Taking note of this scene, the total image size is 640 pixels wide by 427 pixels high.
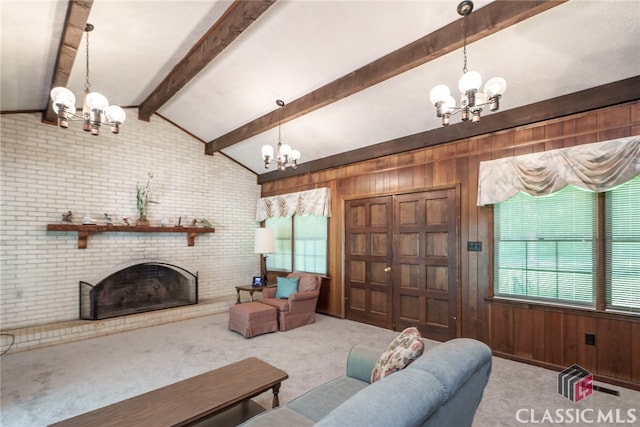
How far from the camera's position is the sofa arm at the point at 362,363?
211 centimetres

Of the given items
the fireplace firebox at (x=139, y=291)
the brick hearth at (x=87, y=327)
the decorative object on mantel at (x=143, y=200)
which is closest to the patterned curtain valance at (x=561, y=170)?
the brick hearth at (x=87, y=327)

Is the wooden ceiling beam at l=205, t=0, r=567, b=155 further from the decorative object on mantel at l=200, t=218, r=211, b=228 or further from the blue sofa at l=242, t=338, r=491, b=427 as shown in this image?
the decorative object on mantel at l=200, t=218, r=211, b=228

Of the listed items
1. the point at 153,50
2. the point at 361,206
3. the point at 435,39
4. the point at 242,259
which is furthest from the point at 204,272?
the point at 435,39

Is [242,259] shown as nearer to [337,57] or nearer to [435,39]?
[337,57]

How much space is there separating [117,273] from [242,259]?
2409mm

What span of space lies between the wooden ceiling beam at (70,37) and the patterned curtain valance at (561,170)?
4.22 m

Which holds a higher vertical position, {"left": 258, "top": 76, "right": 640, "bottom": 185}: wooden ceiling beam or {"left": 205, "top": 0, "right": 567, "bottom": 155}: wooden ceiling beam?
{"left": 205, "top": 0, "right": 567, "bottom": 155}: wooden ceiling beam

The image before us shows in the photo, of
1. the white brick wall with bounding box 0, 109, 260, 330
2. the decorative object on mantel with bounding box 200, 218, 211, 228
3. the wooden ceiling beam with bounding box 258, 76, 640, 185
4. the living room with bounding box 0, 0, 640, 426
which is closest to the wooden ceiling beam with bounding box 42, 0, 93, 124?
the white brick wall with bounding box 0, 109, 260, 330

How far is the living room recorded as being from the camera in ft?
10.1

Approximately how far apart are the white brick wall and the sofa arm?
457 centimetres

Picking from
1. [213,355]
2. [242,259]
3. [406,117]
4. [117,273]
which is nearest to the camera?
[213,355]

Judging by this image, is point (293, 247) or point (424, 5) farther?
point (293, 247)

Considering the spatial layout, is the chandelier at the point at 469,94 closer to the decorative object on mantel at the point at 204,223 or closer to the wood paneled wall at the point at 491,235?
the wood paneled wall at the point at 491,235

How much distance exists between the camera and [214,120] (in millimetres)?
5348
